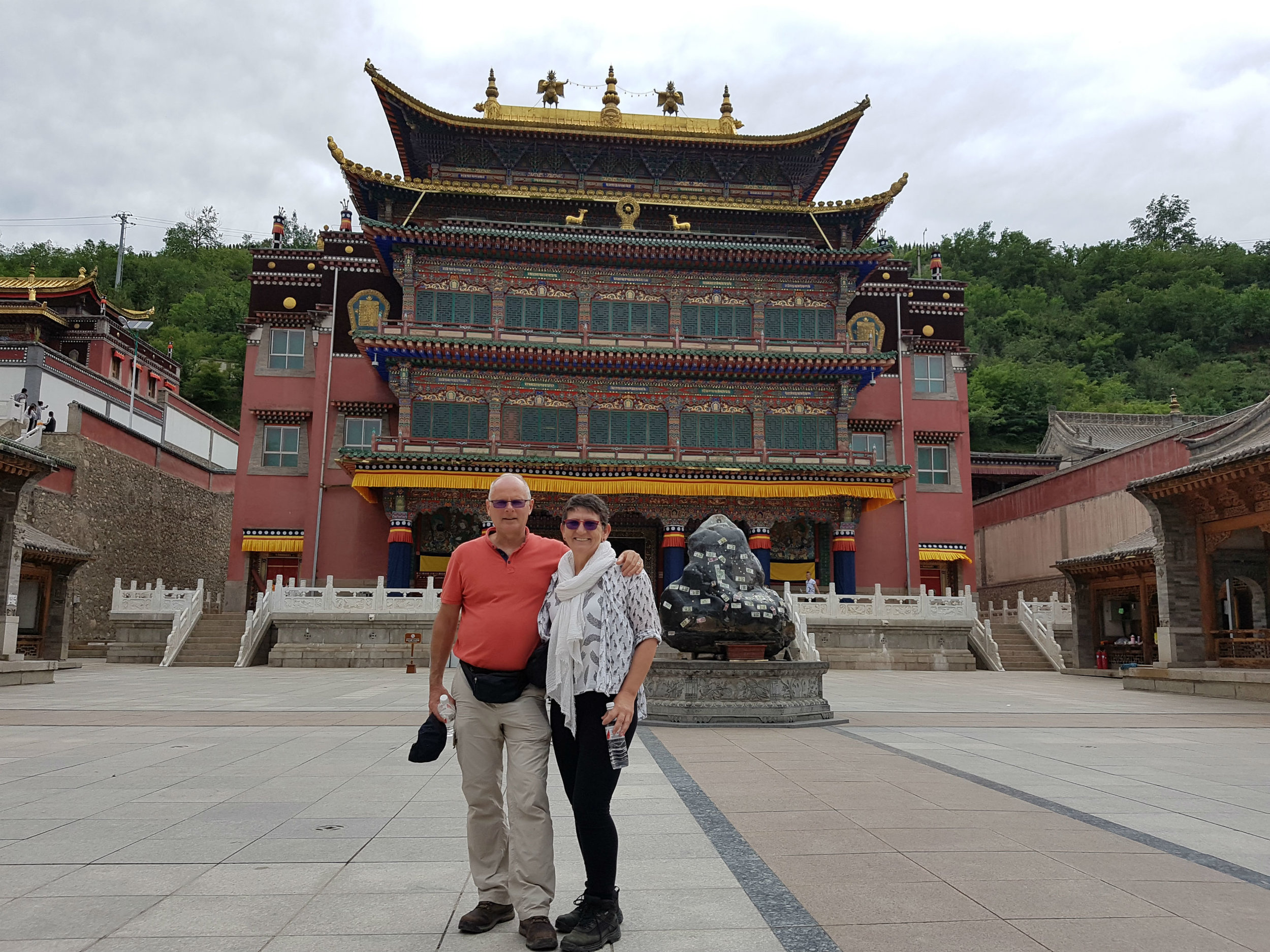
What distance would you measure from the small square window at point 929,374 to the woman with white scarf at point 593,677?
31.0 meters

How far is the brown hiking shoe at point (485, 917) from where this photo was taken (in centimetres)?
364

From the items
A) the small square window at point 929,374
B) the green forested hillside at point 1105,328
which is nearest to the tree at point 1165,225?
the green forested hillside at point 1105,328

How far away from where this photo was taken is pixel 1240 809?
6.00 metres

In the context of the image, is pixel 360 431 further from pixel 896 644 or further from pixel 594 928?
pixel 594 928

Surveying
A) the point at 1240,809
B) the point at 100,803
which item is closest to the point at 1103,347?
the point at 1240,809

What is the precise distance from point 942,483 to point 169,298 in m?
53.8

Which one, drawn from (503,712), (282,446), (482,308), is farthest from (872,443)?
(503,712)

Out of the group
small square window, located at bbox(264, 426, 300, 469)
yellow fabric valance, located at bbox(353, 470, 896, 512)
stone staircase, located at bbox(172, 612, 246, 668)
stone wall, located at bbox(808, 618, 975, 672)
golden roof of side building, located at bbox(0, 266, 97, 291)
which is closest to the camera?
stone staircase, located at bbox(172, 612, 246, 668)

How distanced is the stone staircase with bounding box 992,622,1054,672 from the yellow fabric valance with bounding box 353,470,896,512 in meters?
5.52

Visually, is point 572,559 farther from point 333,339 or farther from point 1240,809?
point 333,339

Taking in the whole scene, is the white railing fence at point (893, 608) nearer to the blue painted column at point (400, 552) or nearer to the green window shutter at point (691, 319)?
the green window shutter at point (691, 319)

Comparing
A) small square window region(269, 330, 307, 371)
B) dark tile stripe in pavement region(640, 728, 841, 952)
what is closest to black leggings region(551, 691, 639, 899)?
dark tile stripe in pavement region(640, 728, 841, 952)

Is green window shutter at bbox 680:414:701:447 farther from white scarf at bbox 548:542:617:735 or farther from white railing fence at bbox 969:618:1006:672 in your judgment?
white scarf at bbox 548:542:617:735

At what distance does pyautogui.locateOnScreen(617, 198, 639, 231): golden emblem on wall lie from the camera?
31500 millimetres
